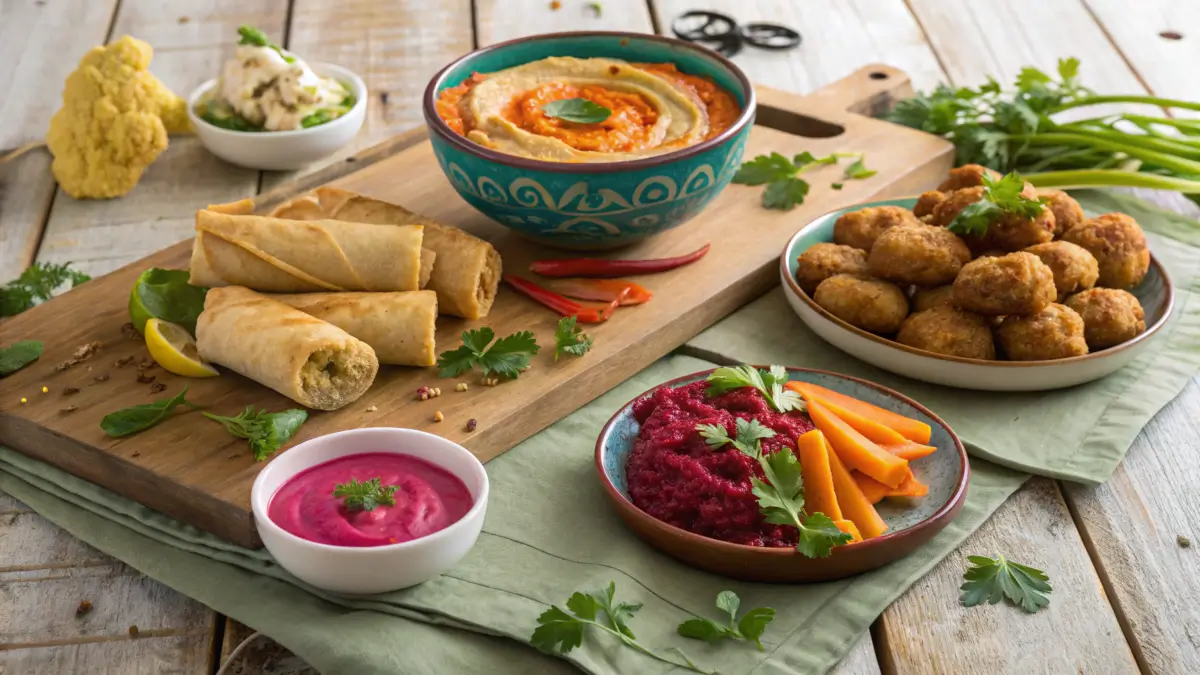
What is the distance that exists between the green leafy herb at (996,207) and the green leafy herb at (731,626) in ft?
5.18

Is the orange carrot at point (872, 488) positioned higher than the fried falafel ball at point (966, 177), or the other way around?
the fried falafel ball at point (966, 177)

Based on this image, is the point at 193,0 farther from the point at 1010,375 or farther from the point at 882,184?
the point at 1010,375

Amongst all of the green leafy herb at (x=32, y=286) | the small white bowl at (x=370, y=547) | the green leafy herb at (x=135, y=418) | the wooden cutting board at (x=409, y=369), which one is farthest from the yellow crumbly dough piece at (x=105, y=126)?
the small white bowl at (x=370, y=547)

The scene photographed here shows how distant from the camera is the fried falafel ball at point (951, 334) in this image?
3.61 m

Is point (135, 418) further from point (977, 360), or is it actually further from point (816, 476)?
point (977, 360)

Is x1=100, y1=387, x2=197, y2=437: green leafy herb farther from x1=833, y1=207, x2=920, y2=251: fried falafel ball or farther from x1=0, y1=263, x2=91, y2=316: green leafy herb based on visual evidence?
x1=833, y1=207, x2=920, y2=251: fried falafel ball

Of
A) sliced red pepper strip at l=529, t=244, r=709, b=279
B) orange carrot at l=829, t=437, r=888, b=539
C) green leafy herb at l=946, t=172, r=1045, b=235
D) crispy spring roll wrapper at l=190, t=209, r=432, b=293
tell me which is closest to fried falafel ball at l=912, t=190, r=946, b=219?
green leafy herb at l=946, t=172, r=1045, b=235

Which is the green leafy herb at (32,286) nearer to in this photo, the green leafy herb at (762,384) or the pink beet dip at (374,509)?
the pink beet dip at (374,509)

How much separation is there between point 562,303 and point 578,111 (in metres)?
0.66

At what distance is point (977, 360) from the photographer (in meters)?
3.55

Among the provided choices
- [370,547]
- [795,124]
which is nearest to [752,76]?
[795,124]

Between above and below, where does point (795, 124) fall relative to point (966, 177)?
below

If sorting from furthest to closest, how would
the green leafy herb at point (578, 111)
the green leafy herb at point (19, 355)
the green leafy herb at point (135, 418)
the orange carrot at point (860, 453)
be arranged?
the green leafy herb at point (578, 111) → the green leafy herb at point (19, 355) → the green leafy herb at point (135, 418) → the orange carrot at point (860, 453)

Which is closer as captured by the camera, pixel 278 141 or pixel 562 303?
pixel 562 303
